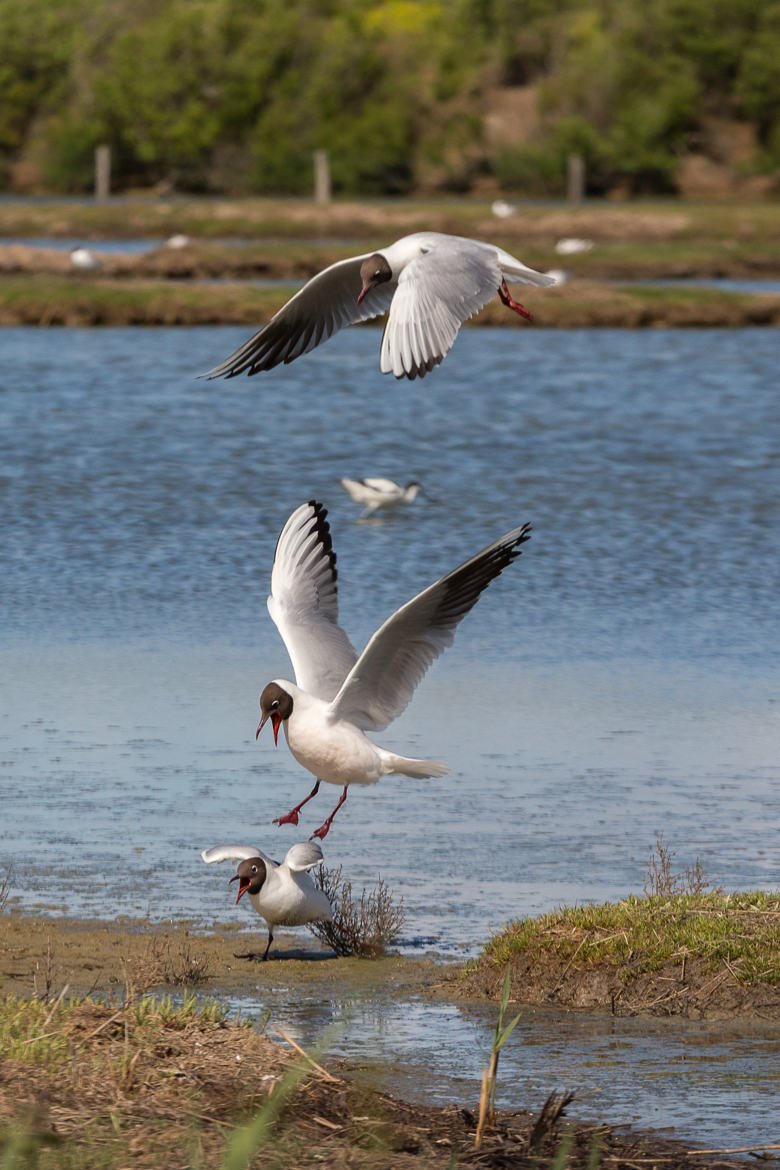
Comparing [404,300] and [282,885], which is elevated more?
[404,300]

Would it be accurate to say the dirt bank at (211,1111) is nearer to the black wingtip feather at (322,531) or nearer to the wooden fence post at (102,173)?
the black wingtip feather at (322,531)

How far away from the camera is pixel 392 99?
258ft

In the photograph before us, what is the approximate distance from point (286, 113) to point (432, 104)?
5057 mm

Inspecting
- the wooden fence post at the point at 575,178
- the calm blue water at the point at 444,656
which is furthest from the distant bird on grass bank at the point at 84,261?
the wooden fence post at the point at 575,178

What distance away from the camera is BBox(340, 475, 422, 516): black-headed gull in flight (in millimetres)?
18219

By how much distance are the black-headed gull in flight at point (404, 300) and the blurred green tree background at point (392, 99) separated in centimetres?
6534

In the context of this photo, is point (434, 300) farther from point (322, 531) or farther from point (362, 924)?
point (362, 924)

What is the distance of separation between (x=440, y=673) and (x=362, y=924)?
4.71 meters

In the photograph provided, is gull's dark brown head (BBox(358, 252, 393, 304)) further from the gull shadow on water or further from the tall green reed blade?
the tall green reed blade

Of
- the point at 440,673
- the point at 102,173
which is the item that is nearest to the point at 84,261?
the point at 440,673

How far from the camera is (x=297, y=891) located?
26.2 feet

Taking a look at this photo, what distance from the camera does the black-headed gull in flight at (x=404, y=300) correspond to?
812 cm

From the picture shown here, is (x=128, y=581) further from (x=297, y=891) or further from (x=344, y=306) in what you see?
(x=297, y=891)

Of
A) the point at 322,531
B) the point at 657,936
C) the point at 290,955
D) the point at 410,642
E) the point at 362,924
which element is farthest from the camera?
the point at 322,531
